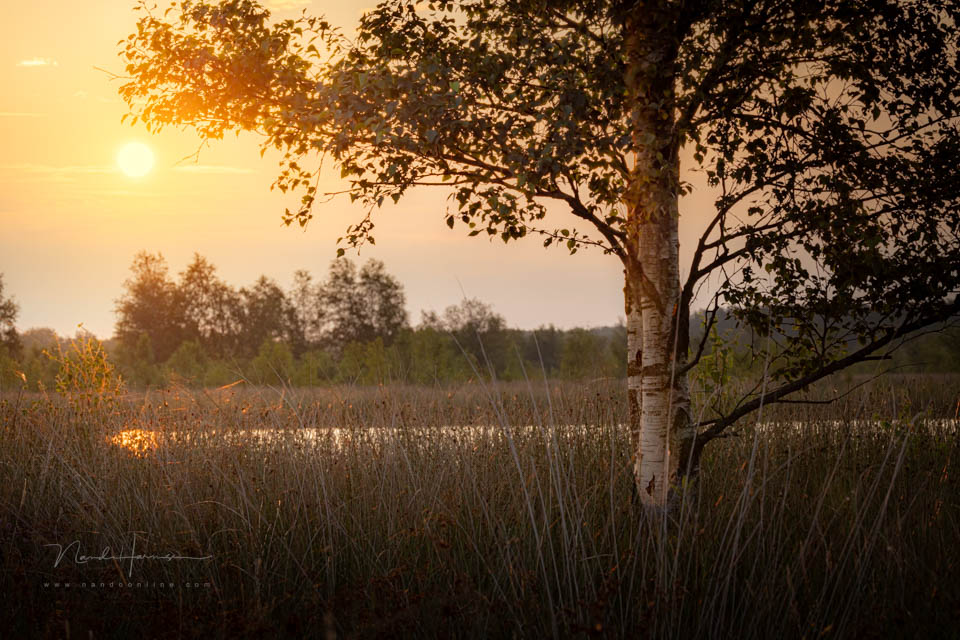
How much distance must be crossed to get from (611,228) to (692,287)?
72 cm

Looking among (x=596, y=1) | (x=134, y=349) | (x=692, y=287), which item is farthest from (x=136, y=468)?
(x=134, y=349)

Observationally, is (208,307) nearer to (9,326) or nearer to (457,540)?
(9,326)

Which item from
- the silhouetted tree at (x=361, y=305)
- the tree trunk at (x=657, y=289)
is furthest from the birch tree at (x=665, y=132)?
the silhouetted tree at (x=361, y=305)

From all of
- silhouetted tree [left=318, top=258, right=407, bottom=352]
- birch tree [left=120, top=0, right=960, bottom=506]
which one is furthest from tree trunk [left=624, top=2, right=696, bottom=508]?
silhouetted tree [left=318, top=258, right=407, bottom=352]

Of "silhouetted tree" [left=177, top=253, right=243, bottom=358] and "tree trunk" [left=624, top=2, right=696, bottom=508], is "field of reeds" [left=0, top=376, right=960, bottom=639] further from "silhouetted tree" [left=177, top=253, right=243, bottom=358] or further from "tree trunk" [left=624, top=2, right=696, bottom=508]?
"silhouetted tree" [left=177, top=253, right=243, bottom=358]

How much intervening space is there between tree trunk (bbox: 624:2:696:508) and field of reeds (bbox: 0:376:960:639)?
1.21ft

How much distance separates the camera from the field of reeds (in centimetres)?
356

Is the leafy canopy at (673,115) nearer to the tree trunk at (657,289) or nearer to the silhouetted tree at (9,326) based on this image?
the tree trunk at (657,289)

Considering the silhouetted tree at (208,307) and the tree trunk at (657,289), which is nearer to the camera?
the tree trunk at (657,289)

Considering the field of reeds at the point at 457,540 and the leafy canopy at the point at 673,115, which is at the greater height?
the leafy canopy at the point at 673,115

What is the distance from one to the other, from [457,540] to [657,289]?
7.32 feet

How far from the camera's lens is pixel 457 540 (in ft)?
15.6

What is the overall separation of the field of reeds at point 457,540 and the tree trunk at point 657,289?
0.37m

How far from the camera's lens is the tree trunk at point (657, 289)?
15.3ft
